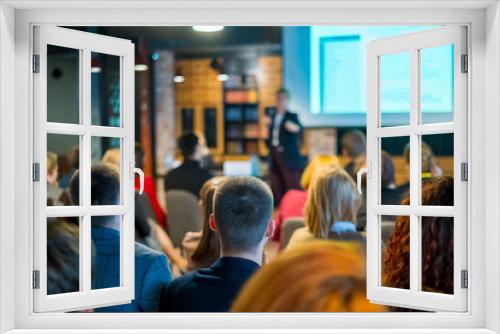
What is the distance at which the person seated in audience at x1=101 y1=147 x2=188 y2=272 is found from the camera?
4.16 metres

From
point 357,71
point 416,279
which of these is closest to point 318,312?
point 416,279

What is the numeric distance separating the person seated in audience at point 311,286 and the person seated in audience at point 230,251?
428mm

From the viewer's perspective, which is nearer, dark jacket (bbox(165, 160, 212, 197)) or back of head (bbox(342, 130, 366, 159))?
dark jacket (bbox(165, 160, 212, 197))

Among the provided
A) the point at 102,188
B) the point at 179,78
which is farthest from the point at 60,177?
the point at 179,78

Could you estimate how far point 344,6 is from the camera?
2.41 meters

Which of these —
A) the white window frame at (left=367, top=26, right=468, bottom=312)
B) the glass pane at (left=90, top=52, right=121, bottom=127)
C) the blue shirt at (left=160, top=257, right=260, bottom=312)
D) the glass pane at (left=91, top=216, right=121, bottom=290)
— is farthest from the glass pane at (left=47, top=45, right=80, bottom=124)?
the white window frame at (left=367, top=26, right=468, bottom=312)

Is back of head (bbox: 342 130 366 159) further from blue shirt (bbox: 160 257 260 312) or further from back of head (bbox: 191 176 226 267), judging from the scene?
blue shirt (bbox: 160 257 260 312)

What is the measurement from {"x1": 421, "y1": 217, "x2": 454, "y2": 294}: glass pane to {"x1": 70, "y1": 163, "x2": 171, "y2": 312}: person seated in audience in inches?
47.2

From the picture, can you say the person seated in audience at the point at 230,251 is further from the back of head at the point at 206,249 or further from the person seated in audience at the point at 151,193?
the person seated in audience at the point at 151,193

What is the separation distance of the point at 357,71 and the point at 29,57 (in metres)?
6.20

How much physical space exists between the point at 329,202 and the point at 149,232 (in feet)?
3.74

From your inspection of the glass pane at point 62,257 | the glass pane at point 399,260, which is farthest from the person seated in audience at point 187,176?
the glass pane at point 399,260

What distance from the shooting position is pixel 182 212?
491cm

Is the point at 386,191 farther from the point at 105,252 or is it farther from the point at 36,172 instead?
the point at 36,172
